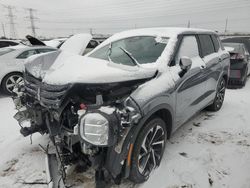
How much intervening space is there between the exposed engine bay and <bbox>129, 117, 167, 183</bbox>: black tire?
219 mm

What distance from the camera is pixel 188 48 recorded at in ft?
11.3

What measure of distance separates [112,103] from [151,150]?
892 millimetres

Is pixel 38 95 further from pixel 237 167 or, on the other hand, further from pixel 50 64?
pixel 237 167

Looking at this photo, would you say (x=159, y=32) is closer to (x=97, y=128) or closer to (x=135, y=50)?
(x=135, y=50)

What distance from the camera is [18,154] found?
323 cm

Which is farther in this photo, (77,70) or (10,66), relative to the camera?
(10,66)

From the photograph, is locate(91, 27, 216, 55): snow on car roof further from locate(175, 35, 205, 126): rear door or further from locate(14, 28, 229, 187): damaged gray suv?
locate(175, 35, 205, 126): rear door

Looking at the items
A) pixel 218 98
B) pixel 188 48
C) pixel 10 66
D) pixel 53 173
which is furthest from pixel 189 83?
pixel 10 66

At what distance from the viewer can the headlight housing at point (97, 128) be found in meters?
1.88

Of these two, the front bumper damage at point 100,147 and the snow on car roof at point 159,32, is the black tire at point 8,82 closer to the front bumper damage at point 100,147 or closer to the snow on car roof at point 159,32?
the snow on car roof at point 159,32

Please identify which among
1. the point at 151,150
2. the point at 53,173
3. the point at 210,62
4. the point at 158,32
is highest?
the point at 158,32

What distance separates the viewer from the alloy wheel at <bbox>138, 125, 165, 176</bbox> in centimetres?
250

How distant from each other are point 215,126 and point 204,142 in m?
0.77

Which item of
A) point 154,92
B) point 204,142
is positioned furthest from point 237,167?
point 154,92
